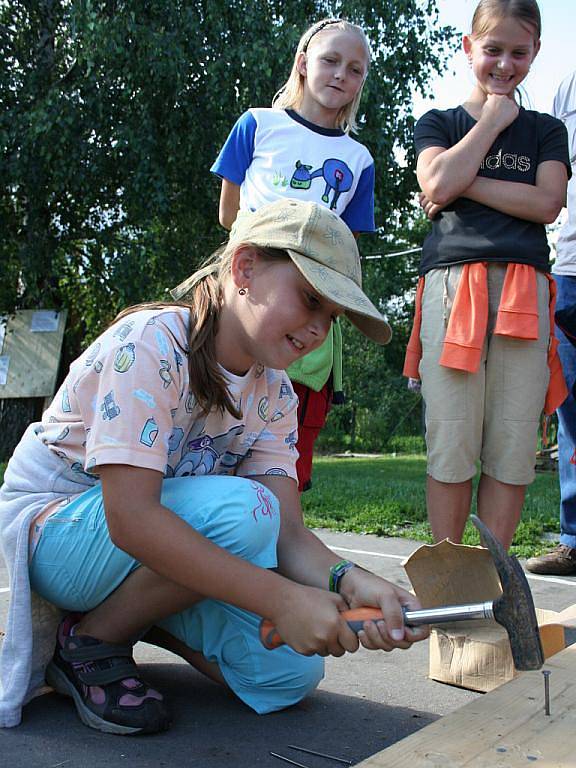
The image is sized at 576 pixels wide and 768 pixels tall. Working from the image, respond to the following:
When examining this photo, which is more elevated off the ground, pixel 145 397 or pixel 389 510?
pixel 145 397

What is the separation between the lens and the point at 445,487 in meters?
3.02

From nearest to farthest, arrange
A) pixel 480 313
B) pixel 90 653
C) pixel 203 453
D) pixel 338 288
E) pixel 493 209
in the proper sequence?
pixel 338 288 → pixel 90 653 → pixel 203 453 → pixel 480 313 → pixel 493 209

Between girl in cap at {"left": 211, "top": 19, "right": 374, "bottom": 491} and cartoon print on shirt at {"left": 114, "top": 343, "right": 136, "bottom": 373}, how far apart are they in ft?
3.77

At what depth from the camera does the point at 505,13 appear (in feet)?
10.2

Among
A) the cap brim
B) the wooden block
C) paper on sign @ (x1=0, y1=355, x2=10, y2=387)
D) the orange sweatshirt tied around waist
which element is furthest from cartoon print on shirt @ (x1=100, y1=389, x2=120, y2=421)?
paper on sign @ (x1=0, y1=355, x2=10, y2=387)

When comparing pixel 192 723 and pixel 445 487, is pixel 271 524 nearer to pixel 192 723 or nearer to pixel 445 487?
pixel 192 723

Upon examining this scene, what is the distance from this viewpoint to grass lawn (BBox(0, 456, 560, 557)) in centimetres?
470

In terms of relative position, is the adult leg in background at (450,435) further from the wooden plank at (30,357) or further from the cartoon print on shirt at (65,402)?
the wooden plank at (30,357)

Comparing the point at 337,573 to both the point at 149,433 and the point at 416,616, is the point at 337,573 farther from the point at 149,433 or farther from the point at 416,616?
the point at 149,433

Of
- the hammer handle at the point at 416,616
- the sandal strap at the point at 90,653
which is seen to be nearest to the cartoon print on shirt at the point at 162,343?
the hammer handle at the point at 416,616

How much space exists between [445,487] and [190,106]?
8.48 meters

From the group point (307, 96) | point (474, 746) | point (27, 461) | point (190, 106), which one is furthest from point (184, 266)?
point (474, 746)

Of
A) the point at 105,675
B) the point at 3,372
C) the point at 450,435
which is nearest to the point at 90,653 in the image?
the point at 105,675

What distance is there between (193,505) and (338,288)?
0.59m
